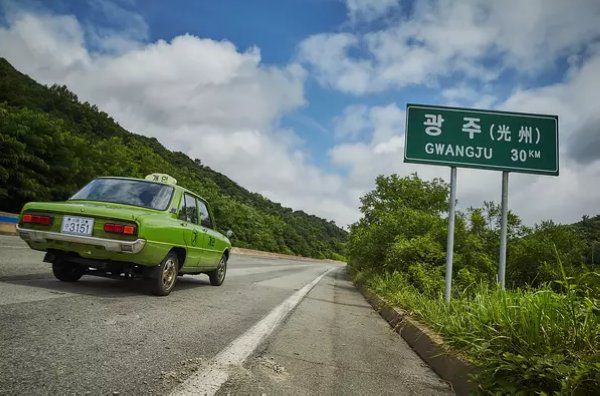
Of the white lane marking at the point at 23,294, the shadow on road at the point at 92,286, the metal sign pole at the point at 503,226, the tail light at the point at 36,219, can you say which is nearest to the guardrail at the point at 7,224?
the shadow on road at the point at 92,286

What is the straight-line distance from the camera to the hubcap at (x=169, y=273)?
6.11m

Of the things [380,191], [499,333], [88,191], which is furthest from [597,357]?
[380,191]

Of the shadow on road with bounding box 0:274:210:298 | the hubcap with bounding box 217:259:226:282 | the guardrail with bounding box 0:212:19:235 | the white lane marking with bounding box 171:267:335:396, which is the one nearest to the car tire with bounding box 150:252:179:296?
the shadow on road with bounding box 0:274:210:298

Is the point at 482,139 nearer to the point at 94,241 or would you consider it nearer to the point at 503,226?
the point at 503,226

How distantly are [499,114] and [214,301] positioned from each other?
5.43m

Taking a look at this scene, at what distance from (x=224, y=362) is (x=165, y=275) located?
320 cm

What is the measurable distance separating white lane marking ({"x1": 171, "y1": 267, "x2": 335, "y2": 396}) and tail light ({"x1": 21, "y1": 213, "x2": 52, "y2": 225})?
302 centimetres

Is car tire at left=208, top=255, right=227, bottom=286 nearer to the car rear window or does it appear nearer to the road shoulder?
the car rear window

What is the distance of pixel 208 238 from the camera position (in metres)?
7.79

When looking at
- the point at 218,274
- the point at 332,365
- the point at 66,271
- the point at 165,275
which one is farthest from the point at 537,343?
the point at 218,274

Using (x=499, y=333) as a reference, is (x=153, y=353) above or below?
below

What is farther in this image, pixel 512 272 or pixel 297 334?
pixel 512 272

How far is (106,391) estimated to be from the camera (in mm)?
2396

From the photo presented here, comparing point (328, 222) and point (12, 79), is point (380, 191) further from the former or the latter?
point (328, 222)
